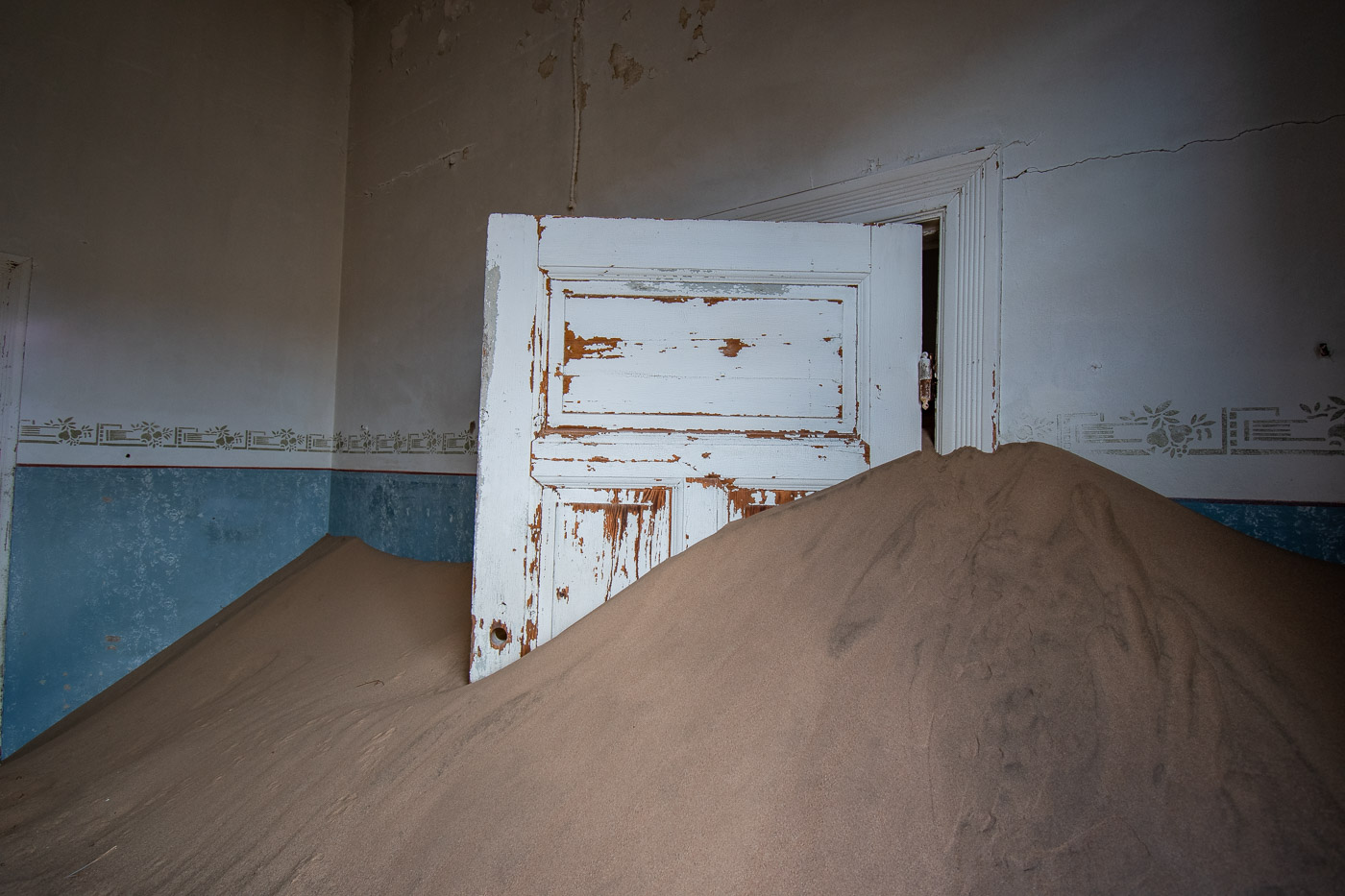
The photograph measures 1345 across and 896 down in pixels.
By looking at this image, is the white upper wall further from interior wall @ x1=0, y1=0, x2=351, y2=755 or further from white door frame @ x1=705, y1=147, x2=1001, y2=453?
white door frame @ x1=705, y1=147, x2=1001, y2=453

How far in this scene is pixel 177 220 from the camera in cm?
328

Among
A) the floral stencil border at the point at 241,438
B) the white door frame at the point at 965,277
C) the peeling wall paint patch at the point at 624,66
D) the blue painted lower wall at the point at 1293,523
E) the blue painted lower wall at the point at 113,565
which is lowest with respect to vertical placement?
the blue painted lower wall at the point at 113,565

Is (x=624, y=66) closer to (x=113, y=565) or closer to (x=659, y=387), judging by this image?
(x=659, y=387)

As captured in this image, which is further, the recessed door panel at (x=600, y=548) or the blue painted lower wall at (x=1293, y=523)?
the recessed door panel at (x=600, y=548)

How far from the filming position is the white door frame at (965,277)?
1.89 meters

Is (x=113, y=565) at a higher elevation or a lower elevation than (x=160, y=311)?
lower

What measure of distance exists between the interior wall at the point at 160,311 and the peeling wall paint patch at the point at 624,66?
199 centimetres

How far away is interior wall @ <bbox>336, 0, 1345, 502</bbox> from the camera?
59.0 inches

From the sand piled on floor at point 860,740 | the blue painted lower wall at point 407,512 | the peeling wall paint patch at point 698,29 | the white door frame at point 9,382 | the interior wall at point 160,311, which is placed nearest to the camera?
the sand piled on floor at point 860,740

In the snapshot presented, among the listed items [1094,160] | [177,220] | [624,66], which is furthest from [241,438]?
[1094,160]

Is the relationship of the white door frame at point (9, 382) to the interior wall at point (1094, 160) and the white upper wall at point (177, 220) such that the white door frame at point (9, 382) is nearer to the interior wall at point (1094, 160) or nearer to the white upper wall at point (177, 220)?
the white upper wall at point (177, 220)

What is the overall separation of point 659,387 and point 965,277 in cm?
92

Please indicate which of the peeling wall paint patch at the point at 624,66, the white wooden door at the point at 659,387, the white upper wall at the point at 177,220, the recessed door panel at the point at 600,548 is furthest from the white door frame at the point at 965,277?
the white upper wall at the point at 177,220

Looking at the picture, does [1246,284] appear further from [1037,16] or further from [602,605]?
[602,605]
